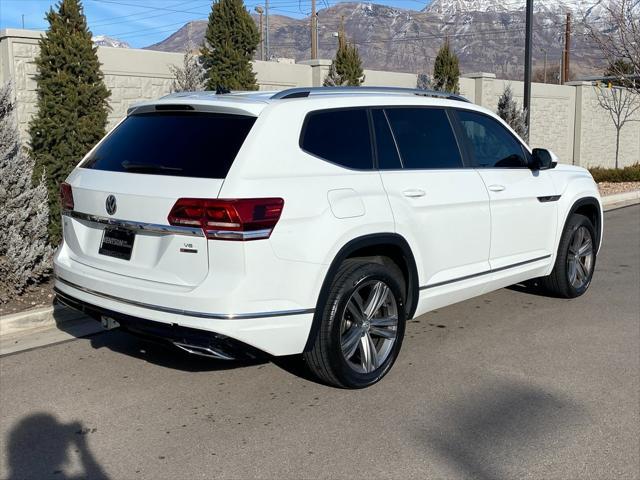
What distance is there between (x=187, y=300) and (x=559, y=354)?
307 cm

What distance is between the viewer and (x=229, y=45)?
1219 cm

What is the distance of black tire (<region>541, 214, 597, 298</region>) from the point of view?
688 cm

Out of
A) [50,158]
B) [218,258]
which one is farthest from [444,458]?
[50,158]

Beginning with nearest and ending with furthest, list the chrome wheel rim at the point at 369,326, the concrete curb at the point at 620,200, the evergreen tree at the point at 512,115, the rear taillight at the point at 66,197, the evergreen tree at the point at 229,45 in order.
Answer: the chrome wheel rim at the point at 369,326, the rear taillight at the point at 66,197, the evergreen tree at the point at 229,45, the concrete curb at the point at 620,200, the evergreen tree at the point at 512,115

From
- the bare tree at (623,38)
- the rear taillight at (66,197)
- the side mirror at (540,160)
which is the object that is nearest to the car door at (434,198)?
the side mirror at (540,160)

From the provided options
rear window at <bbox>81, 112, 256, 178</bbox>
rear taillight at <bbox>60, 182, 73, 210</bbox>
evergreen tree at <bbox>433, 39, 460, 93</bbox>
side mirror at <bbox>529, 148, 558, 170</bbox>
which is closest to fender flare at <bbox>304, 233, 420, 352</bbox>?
rear window at <bbox>81, 112, 256, 178</bbox>

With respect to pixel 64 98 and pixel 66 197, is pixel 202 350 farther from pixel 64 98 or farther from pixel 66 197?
pixel 64 98

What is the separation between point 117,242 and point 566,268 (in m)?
4.40

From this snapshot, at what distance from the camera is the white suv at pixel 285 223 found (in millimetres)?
4043

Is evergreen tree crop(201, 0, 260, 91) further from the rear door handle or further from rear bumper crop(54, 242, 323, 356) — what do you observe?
rear bumper crop(54, 242, 323, 356)

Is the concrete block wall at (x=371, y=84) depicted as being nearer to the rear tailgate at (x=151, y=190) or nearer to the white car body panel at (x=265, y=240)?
the rear tailgate at (x=151, y=190)

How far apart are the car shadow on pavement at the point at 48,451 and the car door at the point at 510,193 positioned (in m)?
3.39

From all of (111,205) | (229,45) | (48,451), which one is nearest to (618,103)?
(229,45)

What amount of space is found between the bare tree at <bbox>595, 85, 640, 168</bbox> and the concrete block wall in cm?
24
